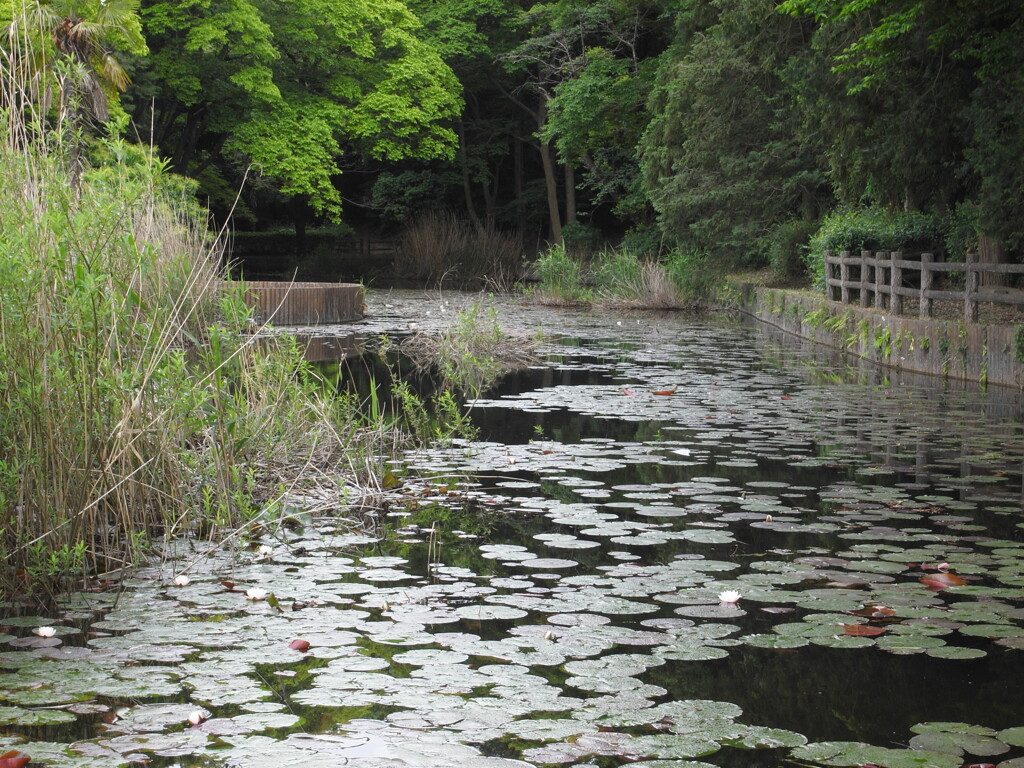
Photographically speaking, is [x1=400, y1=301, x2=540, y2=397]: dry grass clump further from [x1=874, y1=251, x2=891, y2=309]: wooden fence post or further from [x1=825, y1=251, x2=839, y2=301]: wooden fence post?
[x1=825, y1=251, x2=839, y2=301]: wooden fence post

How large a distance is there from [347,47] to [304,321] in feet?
53.5

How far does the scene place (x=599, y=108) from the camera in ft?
98.9

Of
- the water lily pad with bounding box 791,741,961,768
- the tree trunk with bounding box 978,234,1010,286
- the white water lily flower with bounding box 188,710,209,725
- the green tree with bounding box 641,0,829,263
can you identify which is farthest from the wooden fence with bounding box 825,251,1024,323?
the white water lily flower with bounding box 188,710,209,725

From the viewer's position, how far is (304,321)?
19.7 m

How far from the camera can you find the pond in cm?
298

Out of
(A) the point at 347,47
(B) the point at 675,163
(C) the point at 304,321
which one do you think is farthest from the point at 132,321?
(A) the point at 347,47

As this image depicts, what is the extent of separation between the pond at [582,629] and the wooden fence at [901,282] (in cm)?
433

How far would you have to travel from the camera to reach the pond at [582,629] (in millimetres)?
2980

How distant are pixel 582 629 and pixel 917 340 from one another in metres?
9.14

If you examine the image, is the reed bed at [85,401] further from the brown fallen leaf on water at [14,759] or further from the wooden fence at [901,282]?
the wooden fence at [901,282]

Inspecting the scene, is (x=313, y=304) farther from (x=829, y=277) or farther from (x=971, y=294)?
(x=971, y=294)

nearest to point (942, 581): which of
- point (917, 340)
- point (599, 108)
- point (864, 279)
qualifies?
point (917, 340)

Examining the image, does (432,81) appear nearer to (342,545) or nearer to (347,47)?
(347,47)

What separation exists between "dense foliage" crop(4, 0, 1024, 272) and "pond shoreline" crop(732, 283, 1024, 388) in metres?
1.39
